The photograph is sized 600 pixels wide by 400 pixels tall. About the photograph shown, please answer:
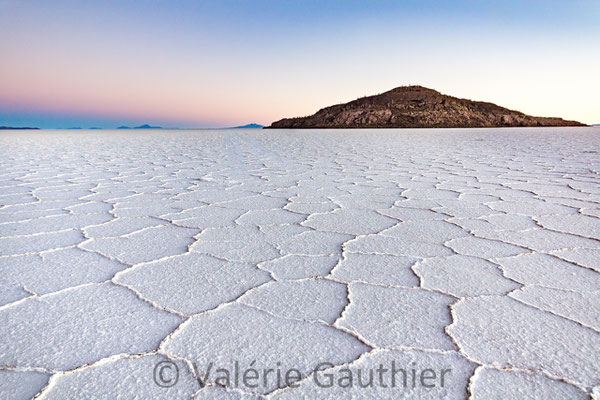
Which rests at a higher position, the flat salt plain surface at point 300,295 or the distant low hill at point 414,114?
the flat salt plain surface at point 300,295

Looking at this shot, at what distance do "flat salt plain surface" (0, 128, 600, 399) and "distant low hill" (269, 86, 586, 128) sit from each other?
1878 inches

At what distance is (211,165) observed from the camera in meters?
5.00

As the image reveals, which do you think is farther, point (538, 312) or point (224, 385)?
point (538, 312)

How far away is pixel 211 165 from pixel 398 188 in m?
Result: 2.51

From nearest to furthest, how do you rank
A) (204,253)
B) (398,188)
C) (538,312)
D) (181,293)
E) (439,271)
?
1. (538,312)
2. (181,293)
3. (439,271)
4. (204,253)
5. (398,188)

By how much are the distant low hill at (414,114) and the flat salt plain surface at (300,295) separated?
4769 centimetres

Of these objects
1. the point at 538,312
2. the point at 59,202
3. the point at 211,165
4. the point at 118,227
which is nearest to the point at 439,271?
the point at 538,312

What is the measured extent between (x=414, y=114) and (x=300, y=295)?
55.0 meters

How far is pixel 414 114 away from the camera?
175 feet

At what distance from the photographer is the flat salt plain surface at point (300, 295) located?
2.79 feet

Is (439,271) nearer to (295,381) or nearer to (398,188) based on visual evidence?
(295,381)

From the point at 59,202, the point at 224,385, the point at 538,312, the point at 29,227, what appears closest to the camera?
the point at 224,385

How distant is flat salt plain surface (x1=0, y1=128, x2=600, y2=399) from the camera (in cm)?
85

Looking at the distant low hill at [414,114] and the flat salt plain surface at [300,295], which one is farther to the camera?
the distant low hill at [414,114]
